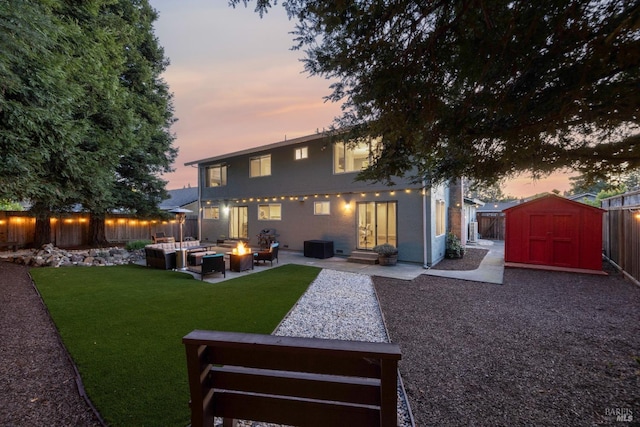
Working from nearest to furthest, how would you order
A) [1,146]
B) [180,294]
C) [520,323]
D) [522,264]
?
1. [520,323]
2. [1,146]
3. [180,294]
4. [522,264]

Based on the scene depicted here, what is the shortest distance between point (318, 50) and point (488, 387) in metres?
4.40

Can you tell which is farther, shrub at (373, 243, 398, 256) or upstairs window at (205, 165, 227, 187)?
upstairs window at (205, 165, 227, 187)

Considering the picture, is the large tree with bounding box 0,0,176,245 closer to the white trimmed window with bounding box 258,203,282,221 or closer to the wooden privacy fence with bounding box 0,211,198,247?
the wooden privacy fence with bounding box 0,211,198,247

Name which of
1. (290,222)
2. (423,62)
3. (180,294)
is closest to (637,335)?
(423,62)

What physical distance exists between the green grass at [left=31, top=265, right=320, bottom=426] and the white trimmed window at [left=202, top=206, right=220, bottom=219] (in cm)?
800

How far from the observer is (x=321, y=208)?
41.2 ft

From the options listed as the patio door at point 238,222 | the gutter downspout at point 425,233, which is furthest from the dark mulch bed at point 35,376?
the patio door at point 238,222

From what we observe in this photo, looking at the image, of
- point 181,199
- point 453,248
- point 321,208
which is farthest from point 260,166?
point 181,199

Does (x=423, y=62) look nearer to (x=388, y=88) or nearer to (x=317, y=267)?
(x=388, y=88)

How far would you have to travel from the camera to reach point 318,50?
3.40 m

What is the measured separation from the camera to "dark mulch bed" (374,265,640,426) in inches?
103

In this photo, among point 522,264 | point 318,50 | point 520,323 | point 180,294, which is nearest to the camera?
point 318,50

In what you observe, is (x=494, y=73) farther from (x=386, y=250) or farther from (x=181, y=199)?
(x=181, y=199)

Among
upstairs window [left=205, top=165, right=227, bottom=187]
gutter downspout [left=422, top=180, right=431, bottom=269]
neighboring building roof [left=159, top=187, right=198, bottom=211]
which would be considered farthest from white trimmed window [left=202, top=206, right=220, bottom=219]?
gutter downspout [left=422, top=180, right=431, bottom=269]
